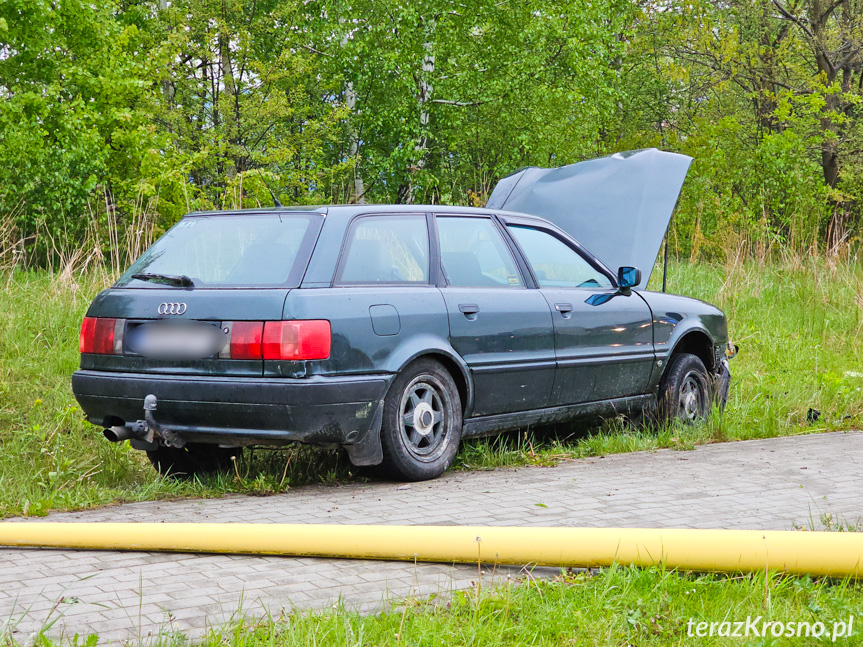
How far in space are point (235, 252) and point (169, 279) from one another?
383 mm

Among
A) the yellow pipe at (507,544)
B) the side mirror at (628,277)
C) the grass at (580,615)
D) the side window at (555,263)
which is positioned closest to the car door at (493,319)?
the side window at (555,263)

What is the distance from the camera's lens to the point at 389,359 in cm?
536

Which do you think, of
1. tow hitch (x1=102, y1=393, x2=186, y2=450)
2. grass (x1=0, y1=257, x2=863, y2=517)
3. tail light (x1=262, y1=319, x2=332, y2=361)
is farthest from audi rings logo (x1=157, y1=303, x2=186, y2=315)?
grass (x1=0, y1=257, x2=863, y2=517)

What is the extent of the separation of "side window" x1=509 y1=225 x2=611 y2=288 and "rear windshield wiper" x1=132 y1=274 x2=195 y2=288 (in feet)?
7.34

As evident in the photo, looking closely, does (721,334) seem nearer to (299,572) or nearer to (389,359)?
(389,359)

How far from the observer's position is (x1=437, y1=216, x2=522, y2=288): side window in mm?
6125

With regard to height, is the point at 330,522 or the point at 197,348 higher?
the point at 197,348

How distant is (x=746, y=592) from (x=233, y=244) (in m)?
3.33

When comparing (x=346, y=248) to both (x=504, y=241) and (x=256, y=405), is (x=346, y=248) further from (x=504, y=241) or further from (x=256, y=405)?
(x=504, y=241)

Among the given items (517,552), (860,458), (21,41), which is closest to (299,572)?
(517,552)

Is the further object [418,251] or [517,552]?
[418,251]

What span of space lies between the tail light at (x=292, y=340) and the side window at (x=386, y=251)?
0.42m

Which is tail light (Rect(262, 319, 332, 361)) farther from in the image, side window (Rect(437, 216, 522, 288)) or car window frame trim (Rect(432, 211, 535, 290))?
car window frame trim (Rect(432, 211, 535, 290))

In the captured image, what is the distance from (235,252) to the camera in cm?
555
